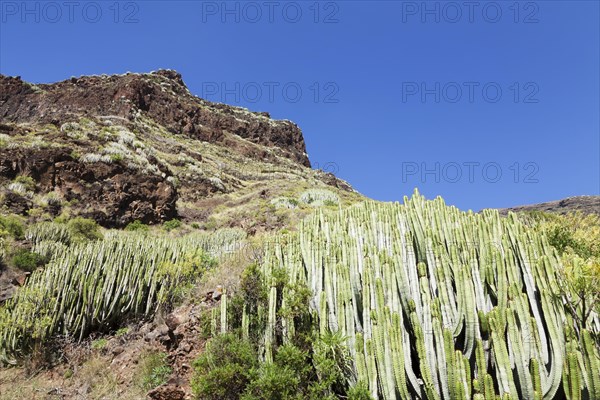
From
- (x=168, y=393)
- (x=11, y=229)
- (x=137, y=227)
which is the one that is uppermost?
(x=137, y=227)

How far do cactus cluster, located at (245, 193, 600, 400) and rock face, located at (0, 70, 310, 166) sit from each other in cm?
4463

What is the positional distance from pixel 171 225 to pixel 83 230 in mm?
4547

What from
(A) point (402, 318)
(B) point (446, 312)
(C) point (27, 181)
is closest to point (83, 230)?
(C) point (27, 181)

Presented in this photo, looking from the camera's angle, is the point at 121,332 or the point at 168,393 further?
the point at 121,332

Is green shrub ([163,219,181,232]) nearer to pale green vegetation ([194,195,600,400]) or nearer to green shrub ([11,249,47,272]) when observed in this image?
green shrub ([11,249,47,272])

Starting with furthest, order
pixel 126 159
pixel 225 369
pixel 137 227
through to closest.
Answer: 1. pixel 126 159
2. pixel 137 227
3. pixel 225 369

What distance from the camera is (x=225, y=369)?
12.8ft

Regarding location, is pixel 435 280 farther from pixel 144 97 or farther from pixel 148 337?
pixel 144 97

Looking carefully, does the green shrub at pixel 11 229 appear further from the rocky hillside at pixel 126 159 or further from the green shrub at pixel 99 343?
the green shrub at pixel 99 343

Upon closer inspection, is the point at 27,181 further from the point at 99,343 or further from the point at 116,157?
the point at 99,343

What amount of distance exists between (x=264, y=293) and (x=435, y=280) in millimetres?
2165

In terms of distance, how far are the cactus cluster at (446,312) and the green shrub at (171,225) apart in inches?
512

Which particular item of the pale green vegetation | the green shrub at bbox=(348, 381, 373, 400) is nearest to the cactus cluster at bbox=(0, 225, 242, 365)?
the pale green vegetation

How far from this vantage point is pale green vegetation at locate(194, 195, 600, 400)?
3.04 m
